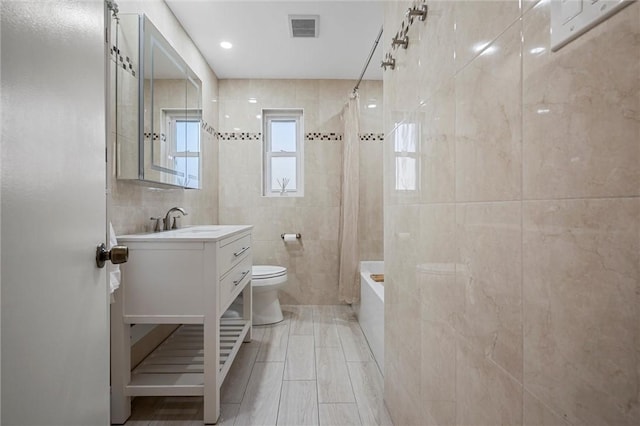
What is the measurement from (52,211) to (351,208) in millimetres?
2673

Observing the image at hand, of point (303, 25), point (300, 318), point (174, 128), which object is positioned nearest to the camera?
point (174, 128)

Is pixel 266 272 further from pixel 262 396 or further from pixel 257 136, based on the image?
pixel 257 136

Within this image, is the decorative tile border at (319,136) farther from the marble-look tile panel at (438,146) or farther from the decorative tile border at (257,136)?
the marble-look tile panel at (438,146)

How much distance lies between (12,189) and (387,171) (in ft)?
4.87

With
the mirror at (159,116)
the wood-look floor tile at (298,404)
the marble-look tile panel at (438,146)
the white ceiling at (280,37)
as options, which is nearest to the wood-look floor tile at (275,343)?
the wood-look floor tile at (298,404)

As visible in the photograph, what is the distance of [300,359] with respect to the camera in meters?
2.33

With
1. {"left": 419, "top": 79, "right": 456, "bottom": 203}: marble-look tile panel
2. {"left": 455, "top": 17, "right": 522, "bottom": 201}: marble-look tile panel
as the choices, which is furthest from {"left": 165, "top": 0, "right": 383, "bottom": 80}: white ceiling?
{"left": 455, "top": 17, "right": 522, "bottom": 201}: marble-look tile panel

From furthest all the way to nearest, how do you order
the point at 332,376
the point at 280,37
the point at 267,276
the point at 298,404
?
the point at 267,276 → the point at 280,37 → the point at 332,376 → the point at 298,404

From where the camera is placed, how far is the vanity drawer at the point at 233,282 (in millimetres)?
1749

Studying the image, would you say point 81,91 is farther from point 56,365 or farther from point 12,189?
point 56,365

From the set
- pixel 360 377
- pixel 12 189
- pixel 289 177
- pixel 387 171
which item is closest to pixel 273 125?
pixel 289 177

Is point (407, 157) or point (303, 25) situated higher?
point (303, 25)

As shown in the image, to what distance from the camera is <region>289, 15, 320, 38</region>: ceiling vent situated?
251 cm

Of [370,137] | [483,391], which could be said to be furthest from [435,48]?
[370,137]
